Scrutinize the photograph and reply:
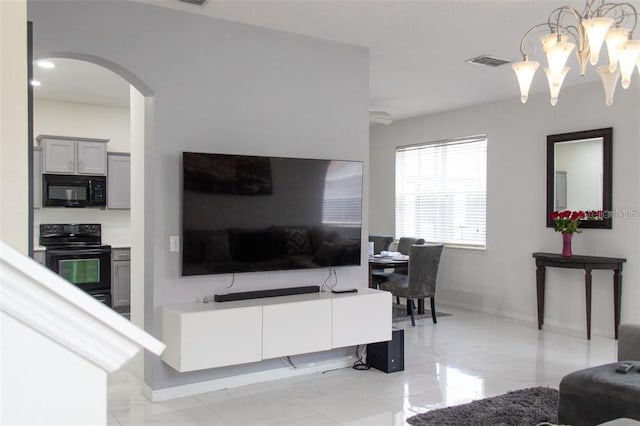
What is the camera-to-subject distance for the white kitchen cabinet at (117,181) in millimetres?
7246

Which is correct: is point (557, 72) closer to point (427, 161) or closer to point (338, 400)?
point (338, 400)

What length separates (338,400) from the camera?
3.79 m

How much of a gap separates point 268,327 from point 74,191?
4.35 metres

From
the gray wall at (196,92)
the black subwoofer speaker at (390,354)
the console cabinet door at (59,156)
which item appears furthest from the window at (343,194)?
the console cabinet door at (59,156)

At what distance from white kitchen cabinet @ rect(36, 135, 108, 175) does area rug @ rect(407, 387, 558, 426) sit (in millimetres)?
5486

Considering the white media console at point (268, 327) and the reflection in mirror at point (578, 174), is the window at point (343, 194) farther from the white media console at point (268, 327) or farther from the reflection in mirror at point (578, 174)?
the reflection in mirror at point (578, 174)

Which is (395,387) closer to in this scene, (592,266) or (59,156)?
(592,266)

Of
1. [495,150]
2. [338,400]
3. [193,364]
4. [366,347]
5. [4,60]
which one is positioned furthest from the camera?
[495,150]

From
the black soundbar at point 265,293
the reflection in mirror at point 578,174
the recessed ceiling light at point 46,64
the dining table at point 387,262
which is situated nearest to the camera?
the black soundbar at point 265,293

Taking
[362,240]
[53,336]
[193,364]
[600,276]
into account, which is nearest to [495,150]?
[600,276]

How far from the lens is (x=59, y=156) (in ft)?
22.6

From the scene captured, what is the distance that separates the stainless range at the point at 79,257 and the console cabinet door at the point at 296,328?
3.78 metres

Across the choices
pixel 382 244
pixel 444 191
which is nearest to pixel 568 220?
pixel 444 191

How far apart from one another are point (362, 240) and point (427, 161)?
3.63 meters
